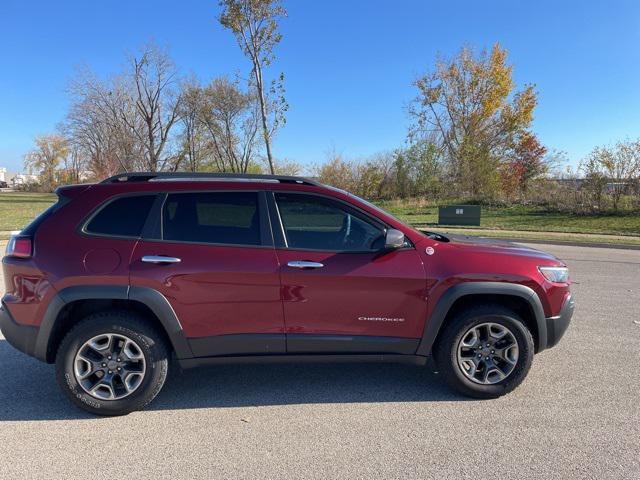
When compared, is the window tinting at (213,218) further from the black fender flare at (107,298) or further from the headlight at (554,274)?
the headlight at (554,274)

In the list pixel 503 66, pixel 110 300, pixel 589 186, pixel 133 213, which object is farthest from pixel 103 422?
pixel 503 66

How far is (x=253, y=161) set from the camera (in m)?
41.7

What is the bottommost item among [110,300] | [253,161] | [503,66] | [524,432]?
[524,432]

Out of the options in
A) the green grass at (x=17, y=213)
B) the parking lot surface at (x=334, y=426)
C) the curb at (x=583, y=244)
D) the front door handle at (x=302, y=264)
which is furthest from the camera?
the green grass at (x=17, y=213)

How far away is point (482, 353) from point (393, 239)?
126cm

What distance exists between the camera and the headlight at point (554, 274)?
366 centimetres

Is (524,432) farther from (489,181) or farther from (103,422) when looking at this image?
(489,181)

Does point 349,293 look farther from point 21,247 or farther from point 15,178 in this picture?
point 15,178

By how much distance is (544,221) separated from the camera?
74.9ft

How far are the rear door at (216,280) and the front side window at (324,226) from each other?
21 cm

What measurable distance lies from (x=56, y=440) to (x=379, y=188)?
3748 centimetres

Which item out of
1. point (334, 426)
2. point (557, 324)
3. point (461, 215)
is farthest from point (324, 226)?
point (461, 215)

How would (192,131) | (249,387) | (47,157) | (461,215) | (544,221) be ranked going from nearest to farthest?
(249,387) < (461,215) < (544,221) < (192,131) < (47,157)

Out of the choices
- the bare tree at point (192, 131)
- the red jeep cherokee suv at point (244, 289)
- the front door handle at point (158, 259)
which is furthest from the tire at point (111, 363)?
the bare tree at point (192, 131)
